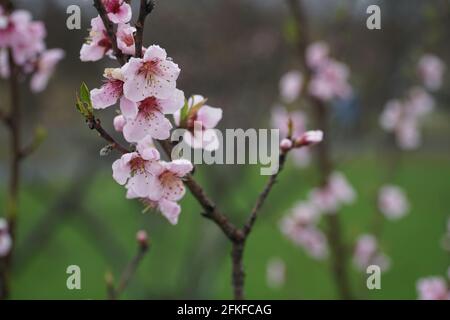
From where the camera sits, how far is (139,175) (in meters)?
0.95

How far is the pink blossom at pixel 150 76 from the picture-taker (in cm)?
85

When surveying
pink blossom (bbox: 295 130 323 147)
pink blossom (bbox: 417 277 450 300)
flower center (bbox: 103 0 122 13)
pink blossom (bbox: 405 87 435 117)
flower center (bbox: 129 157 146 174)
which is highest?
pink blossom (bbox: 405 87 435 117)

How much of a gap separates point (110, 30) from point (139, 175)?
237 millimetres

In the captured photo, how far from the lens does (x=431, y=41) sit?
2.38 m

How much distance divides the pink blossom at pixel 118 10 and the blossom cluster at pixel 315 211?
174cm

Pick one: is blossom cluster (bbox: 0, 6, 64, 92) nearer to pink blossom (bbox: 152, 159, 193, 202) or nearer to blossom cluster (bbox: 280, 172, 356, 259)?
pink blossom (bbox: 152, 159, 193, 202)

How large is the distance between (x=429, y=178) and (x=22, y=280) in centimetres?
661

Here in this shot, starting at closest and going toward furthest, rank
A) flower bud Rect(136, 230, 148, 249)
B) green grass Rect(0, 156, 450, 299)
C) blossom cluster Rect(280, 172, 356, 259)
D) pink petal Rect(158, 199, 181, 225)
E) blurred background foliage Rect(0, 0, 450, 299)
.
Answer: pink petal Rect(158, 199, 181, 225) < flower bud Rect(136, 230, 148, 249) < blossom cluster Rect(280, 172, 356, 259) < blurred background foliage Rect(0, 0, 450, 299) < green grass Rect(0, 156, 450, 299)

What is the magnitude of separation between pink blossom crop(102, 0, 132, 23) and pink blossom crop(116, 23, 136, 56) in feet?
0.06

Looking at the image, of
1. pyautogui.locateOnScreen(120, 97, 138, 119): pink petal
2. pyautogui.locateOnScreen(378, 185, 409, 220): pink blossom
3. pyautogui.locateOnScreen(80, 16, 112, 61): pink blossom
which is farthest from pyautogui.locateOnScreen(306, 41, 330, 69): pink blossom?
pyautogui.locateOnScreen(120, 97, 138, 119): pink petal

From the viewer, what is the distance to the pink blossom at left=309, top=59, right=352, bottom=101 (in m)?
2.44

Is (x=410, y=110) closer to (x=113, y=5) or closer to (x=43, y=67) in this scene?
(x=43, y=67)
